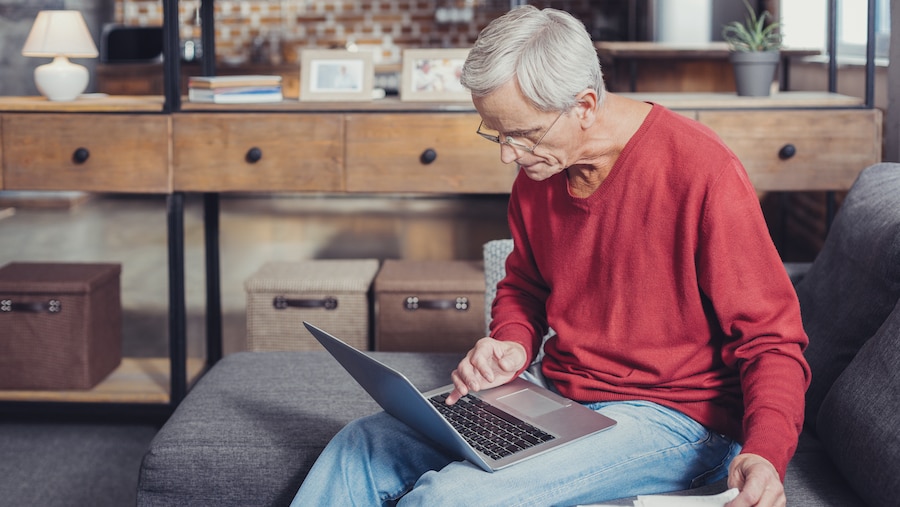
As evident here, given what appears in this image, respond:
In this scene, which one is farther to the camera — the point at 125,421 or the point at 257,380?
the point at 125,421

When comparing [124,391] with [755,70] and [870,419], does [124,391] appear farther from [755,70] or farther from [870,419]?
[870,419]

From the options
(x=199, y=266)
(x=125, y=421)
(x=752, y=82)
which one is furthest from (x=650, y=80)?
(x=125, y=421)

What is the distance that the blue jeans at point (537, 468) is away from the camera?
4.54 ft

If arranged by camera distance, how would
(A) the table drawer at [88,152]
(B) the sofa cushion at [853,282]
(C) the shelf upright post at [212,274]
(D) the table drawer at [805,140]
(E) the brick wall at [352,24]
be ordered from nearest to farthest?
1. (B) the sofa cushion at [853,282]
2. (D) the table drawer at [805,140]
3. (A) the table drawer at [88,152]
4. (C) the shelf upright post at [212,274]
5. (E) the brick wall at [352,24]

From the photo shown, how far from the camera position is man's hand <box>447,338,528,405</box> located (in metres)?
1.66

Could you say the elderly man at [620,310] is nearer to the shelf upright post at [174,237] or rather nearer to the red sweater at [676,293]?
the red sweater at [676,293]

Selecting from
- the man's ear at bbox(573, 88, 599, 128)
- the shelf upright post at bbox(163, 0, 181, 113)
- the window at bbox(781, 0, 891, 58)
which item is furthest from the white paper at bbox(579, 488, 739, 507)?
the window at bbox(781, 0, 891, 58)

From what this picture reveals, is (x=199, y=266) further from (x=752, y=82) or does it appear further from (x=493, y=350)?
(x=493, y=350)

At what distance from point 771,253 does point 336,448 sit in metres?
0.74

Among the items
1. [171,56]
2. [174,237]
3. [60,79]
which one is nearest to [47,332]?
[174,237]

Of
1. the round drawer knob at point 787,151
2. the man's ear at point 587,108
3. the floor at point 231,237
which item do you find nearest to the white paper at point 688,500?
the man's ear at point 587,108

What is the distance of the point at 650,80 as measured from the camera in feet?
16.3

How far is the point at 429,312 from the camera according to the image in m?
3.05

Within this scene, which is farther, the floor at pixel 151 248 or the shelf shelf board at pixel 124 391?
the shelf shelf board at pixel 124 391
